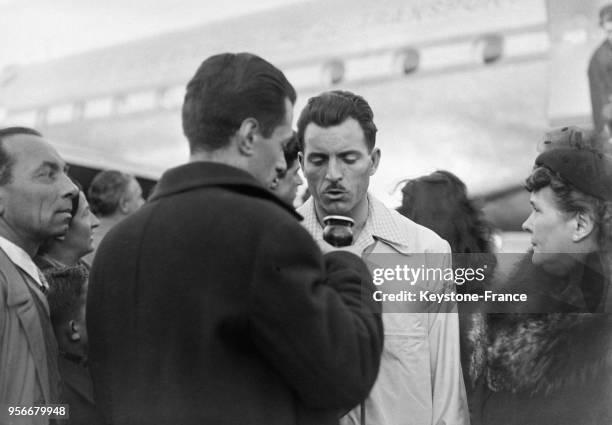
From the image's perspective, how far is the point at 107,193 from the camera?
3158 mm

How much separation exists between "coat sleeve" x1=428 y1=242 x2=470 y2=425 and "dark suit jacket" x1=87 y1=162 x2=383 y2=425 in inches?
17.0

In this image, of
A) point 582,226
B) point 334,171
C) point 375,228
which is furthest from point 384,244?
point 582,226

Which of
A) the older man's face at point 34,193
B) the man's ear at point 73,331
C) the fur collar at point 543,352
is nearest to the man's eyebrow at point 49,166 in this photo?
the older man's face at point 34,193

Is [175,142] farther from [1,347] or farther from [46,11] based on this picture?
[1,347]

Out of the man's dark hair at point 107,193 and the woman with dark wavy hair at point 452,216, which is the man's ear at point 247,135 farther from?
the man's dark hair at point 107,193

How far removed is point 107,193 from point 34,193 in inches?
55.8

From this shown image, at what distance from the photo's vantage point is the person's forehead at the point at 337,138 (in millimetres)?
1770

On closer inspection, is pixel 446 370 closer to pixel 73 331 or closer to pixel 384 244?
pixel 384 244

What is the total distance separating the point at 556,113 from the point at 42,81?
4406 millimetres

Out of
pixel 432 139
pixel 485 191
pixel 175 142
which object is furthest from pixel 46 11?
pixel 485 191

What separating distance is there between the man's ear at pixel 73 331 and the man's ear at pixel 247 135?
702mm

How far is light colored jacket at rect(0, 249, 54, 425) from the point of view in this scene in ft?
5.08

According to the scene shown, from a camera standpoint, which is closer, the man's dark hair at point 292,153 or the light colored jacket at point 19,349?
the light colored jacket at point 19,349

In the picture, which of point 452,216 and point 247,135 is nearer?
point 247,135
